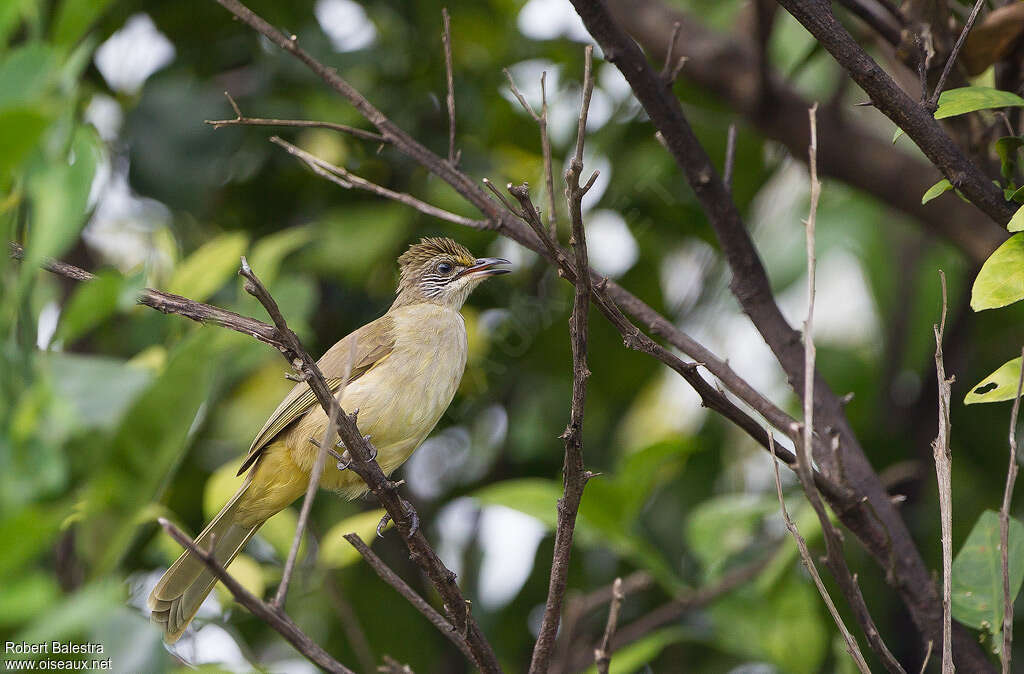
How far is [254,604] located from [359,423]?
1.84m

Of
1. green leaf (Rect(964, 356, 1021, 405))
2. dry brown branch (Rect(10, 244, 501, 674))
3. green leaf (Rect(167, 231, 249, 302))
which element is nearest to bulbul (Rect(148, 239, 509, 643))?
green leaf (Rect(167, 231, 249, 302))

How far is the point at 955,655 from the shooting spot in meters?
2.92

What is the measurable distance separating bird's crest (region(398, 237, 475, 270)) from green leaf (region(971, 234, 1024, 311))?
270cm

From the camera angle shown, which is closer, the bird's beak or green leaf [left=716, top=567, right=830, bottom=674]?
green leaf [left=716, top=567, right=830, bottom=674]

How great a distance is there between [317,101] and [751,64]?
2037 millimetres

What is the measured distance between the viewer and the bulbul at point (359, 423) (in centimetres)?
375

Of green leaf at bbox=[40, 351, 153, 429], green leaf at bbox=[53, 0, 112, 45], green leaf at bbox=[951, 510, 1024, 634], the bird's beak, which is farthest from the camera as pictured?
the bird's beak

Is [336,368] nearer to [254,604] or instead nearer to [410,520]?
[410,520]

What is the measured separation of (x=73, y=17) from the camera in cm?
157

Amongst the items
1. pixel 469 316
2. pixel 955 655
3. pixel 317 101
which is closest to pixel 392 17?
pixel 317 101

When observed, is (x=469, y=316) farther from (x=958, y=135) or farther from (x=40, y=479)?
(x=40, y=479)

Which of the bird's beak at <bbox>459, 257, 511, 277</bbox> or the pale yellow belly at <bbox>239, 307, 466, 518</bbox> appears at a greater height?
the bird's beak at <bbox>459, 257, 511, 277</bbox>

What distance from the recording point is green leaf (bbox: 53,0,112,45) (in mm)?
1567

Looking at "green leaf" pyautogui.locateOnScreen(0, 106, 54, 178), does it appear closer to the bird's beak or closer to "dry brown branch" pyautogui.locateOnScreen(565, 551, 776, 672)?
the bird's beak
